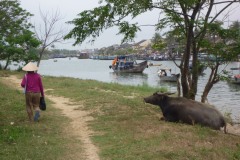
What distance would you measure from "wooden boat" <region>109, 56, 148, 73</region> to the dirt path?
38.7m

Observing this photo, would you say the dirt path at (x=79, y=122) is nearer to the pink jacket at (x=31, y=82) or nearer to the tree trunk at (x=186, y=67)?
the pink jacket at (x=31, y=82)

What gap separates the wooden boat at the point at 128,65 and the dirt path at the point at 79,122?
38670 mm

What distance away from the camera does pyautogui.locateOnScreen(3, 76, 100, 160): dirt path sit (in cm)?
735

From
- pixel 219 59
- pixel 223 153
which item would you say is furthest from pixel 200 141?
pixel 219 59

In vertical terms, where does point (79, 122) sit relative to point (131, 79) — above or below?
above

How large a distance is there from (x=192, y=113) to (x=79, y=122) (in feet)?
10.4

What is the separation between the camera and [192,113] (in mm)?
9766

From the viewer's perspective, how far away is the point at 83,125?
9844mm

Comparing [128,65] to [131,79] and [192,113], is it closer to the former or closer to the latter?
[131,79]

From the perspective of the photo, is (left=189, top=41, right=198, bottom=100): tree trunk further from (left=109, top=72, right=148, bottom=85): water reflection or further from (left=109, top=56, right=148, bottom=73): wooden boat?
(left=109, top=56, right=148, bottom=73): wooden boat

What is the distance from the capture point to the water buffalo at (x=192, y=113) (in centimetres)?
968

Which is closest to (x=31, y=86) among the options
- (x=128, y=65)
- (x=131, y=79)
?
(x=131, y=79)

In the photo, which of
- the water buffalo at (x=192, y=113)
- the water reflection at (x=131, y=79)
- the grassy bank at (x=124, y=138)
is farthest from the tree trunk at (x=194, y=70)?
the water reflection at (x=131, y=79)

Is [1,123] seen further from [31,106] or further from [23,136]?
[23,136]
